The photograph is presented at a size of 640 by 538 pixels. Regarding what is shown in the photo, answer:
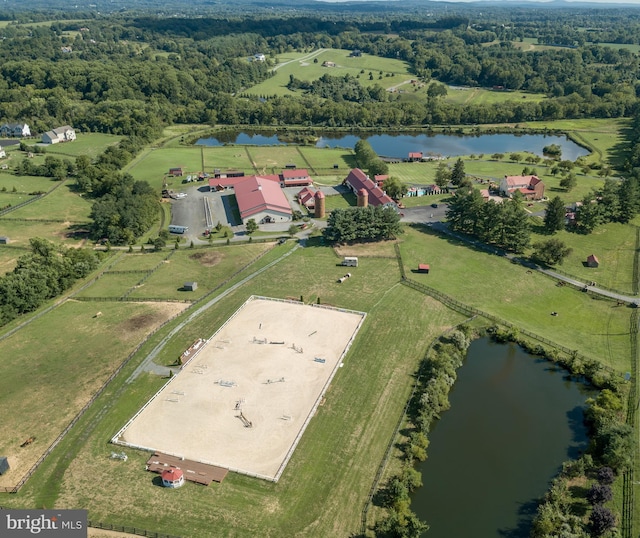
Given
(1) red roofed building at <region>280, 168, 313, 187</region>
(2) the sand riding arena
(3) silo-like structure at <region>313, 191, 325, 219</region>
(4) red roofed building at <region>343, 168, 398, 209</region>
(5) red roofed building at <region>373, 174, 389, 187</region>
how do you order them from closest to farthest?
(2) the sand riding arena → (3) silo-like structure at <region>313, 191, 325, 219</region> → (4) red roofed building at <region>343, 168, 398, 209</region> → (5) red roofed building at <region>373, 174, 389, 187</region> → (1) red roofed building at <region>280, 168, 313, 187</region>

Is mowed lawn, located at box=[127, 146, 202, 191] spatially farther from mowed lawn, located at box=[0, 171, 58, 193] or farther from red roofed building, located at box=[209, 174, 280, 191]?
mowed lawn, located at box=[0, 171, 58, 193]

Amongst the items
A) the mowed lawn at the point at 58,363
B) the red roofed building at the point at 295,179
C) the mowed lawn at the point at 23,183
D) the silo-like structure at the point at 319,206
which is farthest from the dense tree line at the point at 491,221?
the mowed lawn at the point at 23,183

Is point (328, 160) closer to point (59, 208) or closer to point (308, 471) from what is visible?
point (59, 208)

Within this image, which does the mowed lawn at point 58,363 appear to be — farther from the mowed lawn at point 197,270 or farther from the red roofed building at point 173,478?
the red roofed building at point 173,478

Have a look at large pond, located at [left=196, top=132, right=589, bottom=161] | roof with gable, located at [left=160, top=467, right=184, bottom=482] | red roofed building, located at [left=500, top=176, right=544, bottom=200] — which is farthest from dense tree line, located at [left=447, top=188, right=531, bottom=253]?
roof with gable, located at [left=160, top=467, right=184, bottom=482]

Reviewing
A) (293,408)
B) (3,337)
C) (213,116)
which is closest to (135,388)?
(293,408)
